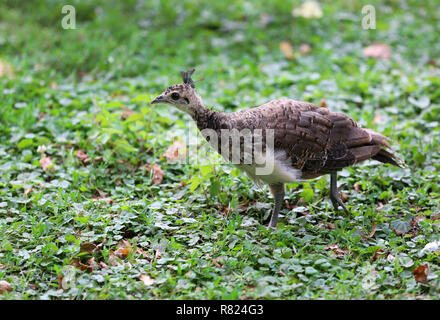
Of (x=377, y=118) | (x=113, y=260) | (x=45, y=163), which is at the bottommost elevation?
(x=113, y=260)

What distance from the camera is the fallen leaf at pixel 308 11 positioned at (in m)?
9.59

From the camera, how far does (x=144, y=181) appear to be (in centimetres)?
579

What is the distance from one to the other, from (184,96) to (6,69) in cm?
391

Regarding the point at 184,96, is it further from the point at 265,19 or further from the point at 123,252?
the point at 265,19

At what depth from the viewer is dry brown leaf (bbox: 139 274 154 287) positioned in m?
4.25

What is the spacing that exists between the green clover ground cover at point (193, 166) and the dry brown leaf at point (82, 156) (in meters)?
0.02

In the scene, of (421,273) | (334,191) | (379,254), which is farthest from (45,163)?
(421,273)

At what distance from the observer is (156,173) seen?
5.86 meters

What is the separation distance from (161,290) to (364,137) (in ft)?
7.74

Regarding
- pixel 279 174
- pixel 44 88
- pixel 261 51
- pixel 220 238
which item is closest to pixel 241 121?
pixel 279 174

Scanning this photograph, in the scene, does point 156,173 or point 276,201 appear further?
point 156,173

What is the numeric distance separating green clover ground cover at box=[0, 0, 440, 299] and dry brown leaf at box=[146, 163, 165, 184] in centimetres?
1

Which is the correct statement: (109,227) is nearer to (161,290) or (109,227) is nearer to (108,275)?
(108,275)

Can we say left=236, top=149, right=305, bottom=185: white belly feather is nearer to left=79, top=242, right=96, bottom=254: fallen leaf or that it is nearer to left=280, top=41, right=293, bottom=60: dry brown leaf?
left=79, top=242, right=96, bottom=254: fallen leaf
